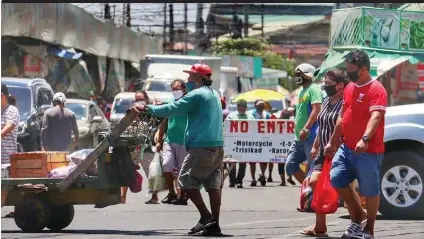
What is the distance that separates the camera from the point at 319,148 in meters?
11.0

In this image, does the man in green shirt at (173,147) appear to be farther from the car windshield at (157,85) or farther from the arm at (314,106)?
the car windshield at (157,85)

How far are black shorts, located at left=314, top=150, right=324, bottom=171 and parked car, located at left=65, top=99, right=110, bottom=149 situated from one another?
1124 centimetres

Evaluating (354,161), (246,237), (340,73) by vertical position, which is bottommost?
(246,237)

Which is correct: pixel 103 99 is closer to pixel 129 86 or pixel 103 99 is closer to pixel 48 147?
pixel 129 86

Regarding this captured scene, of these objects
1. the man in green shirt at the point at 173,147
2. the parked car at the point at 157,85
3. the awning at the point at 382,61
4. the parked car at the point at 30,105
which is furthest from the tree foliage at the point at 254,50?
the man in green shirt at the point at 173,147

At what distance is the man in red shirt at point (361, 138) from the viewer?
9961 mm

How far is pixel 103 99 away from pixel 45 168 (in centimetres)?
2125

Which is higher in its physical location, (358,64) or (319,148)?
(358,64)

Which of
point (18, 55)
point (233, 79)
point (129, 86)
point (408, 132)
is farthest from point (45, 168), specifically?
point (233, 79)

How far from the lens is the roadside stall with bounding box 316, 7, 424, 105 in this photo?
53.0 feet

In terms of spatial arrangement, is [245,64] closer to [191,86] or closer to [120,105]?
[120,105]

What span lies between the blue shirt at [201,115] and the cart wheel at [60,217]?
5.09ft

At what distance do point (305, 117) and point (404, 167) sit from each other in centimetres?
118

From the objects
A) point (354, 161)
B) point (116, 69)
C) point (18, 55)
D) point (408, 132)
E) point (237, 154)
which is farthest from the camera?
point (116, 69)
